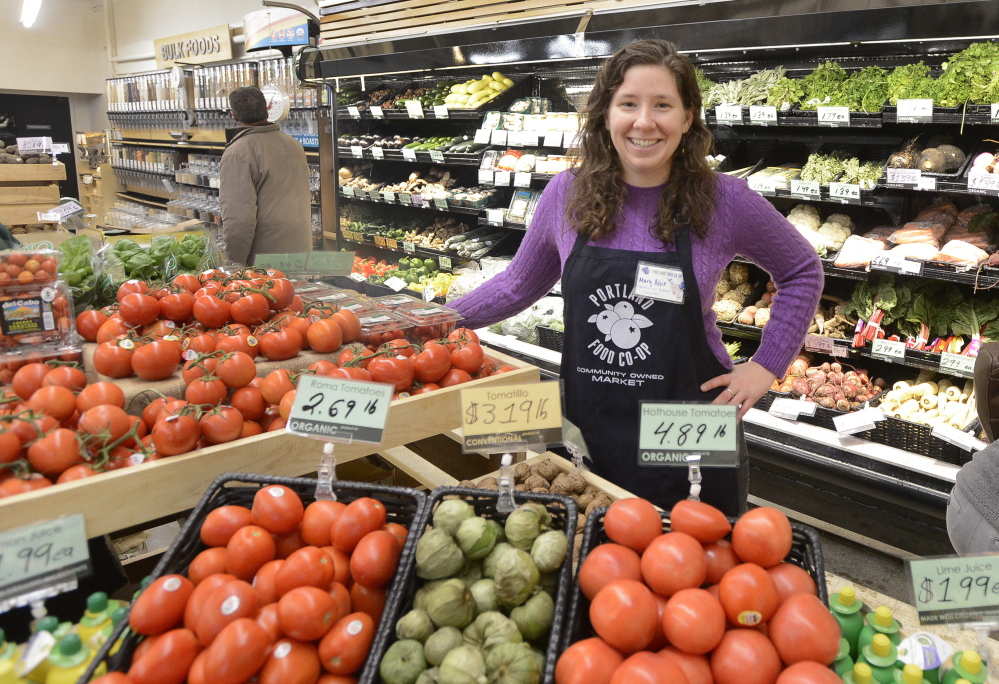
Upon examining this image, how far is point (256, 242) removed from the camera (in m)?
4.77

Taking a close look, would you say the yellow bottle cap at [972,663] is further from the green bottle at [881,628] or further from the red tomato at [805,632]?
the red tomato at [805,632]

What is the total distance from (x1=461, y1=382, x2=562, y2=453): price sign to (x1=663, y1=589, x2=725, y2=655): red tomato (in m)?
0.43

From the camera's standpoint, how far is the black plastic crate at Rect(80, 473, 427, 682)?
1.18 meters

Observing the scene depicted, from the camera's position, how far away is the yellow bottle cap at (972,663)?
100 centimetres

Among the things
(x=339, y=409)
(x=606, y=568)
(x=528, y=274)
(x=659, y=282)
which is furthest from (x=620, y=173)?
(x=606, y=568)

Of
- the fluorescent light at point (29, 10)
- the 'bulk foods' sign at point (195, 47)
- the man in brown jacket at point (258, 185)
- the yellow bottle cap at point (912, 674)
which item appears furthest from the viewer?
the fluorescent light at point (29, 10)

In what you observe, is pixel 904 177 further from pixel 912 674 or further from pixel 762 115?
pixel 912 674

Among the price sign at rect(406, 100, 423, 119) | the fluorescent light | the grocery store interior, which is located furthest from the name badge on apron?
the fluorescent light

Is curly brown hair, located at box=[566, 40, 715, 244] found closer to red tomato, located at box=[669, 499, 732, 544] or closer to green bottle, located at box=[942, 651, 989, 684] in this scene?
red tomato, located at box=[669, 499, 732, 544]

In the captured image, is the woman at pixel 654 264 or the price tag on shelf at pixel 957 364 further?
the price tag on shelf at pixel 957 364

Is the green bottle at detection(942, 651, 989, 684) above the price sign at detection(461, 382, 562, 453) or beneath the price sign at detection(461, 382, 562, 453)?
beneath

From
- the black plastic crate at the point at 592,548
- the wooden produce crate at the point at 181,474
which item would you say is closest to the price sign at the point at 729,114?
the wooden produce crate at the point at 181,474

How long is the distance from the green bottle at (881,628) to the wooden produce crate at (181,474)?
1.05 meters

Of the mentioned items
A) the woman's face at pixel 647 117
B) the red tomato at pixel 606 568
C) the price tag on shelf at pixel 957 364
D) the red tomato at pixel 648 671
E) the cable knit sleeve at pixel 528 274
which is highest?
the woman's face at pixel 647 117
